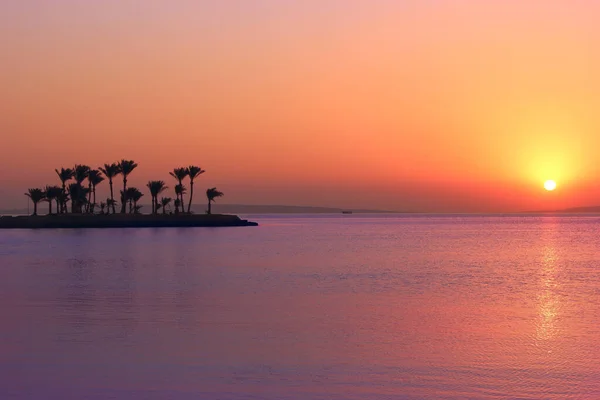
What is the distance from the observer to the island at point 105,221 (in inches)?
5876

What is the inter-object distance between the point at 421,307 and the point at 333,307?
11.3ft

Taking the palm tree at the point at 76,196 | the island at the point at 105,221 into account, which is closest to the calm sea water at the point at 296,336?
the island at the point at 105,221

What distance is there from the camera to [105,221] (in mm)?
151500

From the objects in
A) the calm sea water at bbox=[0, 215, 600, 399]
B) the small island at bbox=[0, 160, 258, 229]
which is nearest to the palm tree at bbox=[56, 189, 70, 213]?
the small island at bbox=[0, 160, 258, 229]

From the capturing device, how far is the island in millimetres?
149250

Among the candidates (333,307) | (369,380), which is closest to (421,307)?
(333,307)

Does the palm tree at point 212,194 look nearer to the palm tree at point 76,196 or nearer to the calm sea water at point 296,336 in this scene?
the palm tree at point 76,196

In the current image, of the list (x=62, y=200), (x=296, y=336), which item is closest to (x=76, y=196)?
(x=62, y=200)

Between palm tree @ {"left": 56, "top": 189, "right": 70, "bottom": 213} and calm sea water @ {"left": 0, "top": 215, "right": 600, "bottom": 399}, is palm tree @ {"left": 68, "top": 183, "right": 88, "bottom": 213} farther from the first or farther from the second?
calm sea water @ {"left": 0, "top": 215, "right": 600, "bottom": 399}

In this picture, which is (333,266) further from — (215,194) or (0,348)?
(215,194)

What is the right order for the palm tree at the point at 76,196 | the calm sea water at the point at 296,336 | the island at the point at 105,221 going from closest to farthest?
the calm sea water at the point at 296,336
the island at the point at 105,221
the palm tree at the point at 76,196

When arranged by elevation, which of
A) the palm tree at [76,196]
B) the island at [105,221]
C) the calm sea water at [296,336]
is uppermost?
the palm tree at [76,196]

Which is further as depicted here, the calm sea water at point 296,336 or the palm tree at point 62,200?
the palm tree at point 62,200

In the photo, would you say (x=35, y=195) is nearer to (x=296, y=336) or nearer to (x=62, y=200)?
→ (x=62, y=200)
